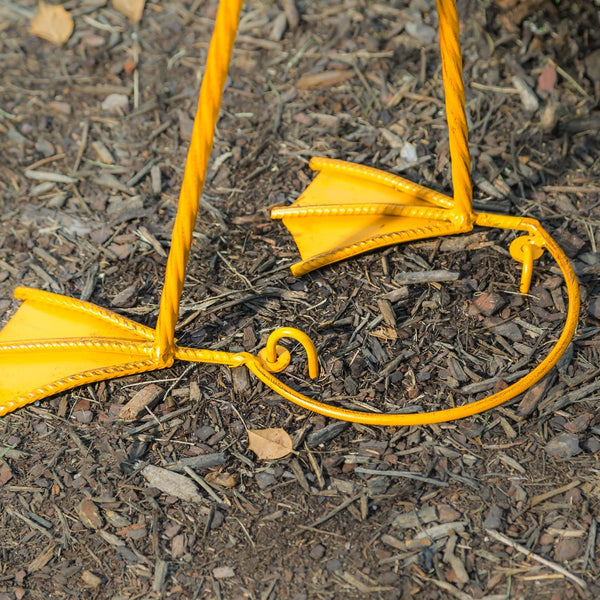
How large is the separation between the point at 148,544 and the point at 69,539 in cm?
22

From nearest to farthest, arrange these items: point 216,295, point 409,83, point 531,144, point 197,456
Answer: point 197,456 → point 216,295 → point 531,144 → point 409,83

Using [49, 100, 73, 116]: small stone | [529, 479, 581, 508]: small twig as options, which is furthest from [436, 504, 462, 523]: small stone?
[49, 100, 73, 116]: small stone

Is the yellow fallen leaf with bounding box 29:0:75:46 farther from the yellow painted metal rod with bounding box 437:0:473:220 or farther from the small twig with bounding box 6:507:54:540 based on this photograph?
the small twig with bounding box 6:507:54:540

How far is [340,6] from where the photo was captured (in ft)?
12.9

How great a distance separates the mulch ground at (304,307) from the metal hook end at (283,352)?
0.06 m

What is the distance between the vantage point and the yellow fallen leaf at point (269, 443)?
94.3 inches

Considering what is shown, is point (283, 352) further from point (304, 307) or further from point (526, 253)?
point (526, 253)

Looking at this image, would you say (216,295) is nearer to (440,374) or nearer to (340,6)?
(440,374)

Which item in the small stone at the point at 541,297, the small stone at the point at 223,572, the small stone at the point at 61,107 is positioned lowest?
the small stone at the point at 223,572

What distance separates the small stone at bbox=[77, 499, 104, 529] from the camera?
2281 mm

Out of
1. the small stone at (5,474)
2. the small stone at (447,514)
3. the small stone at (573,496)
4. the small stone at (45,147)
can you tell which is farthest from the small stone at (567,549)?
the small stone at (45,147)

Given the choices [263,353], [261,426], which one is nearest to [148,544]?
[261,426]

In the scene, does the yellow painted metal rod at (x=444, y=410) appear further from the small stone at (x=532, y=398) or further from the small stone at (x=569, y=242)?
the small stone at (x=569, y=242)

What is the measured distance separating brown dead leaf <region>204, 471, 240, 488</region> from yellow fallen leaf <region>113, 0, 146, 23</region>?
2493 millimetres
